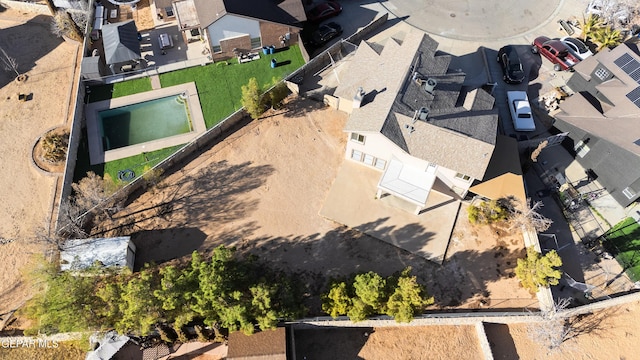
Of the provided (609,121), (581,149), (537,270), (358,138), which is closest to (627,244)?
(581,149)

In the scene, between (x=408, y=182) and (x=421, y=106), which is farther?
(x=421, y=106)

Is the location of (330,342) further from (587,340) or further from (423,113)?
(587,340)

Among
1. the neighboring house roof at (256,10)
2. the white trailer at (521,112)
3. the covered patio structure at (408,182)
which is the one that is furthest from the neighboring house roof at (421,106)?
the neighboring house roof at (256,10)

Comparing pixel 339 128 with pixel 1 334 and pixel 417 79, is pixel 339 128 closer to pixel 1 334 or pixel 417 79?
pixel 417 79

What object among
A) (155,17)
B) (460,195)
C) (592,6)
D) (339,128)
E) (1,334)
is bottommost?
(1,334)

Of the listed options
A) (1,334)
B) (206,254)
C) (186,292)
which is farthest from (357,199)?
(1,334)

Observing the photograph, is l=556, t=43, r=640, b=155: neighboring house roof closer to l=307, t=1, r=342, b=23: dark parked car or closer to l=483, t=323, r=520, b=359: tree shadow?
l=483, t=323, r=520, b=359: tree shadow
